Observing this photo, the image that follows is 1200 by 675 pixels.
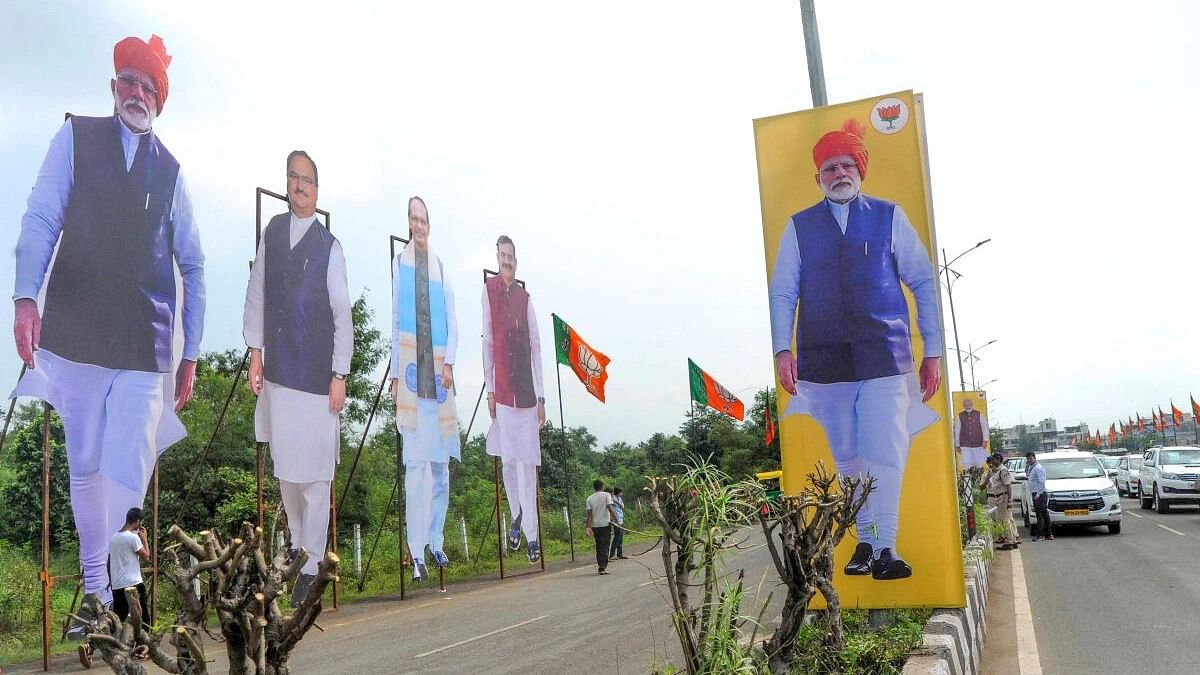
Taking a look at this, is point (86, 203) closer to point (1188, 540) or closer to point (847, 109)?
point (847, 109)

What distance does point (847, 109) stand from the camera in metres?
8.45

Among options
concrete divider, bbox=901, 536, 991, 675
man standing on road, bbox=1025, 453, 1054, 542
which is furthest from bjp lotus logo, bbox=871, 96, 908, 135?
man standing on road, bbox=1025, 453, 1054, 542

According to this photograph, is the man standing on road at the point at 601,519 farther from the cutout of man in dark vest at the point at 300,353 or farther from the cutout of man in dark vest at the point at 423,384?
the cutout of man in dark vest at the point at 300,353

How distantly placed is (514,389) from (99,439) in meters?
9.94

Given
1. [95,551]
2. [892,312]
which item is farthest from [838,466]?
[95,551]

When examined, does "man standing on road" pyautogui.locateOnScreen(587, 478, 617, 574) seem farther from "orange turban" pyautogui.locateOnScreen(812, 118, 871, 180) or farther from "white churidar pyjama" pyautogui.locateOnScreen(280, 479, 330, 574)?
"orange turban" pyautogui.locateOnScreen(812, 118, 871, 180)

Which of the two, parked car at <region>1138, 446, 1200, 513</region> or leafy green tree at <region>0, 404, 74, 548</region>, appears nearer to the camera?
leafy green tree at <region>0, 404, 74, 548</region>

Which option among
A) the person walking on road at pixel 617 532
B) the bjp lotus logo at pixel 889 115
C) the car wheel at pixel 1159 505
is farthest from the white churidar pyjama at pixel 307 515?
the car wheel at pixel 1159 505

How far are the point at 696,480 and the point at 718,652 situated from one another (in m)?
0.87

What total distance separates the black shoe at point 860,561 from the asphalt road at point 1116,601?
1.60 meters

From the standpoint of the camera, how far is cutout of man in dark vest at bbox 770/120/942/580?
8.28 meters

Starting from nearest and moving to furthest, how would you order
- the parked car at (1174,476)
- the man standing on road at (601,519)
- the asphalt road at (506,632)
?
the asphalt road at (506,632) < the man standing on road at (601,519) < the parked car at (1174,476)

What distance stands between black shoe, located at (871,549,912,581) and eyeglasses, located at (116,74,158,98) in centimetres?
966

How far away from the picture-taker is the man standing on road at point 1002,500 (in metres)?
16.9
